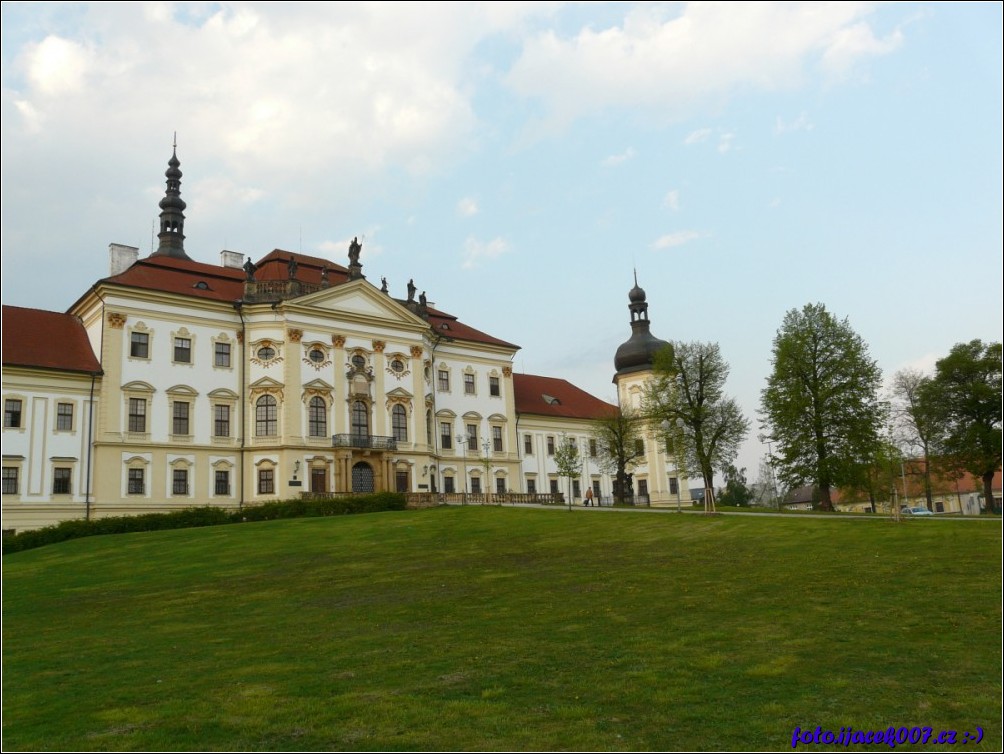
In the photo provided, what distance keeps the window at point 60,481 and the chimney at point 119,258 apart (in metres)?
16.8

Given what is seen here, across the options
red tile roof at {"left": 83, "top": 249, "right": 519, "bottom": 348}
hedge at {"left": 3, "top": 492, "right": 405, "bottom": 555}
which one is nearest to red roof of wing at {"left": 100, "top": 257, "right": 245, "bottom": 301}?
red tile roof at {"left": 83, "top": 249, "right": 519, "bottom": 348}

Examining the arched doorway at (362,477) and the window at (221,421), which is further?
the arched doorway at (362,477)

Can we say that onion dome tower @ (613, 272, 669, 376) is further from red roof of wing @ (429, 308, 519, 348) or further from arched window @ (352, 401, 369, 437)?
arched window @ (352, 401, 369, 437)

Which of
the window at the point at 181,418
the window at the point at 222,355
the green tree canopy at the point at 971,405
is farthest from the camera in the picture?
the green tree canopy at the point at 971,405

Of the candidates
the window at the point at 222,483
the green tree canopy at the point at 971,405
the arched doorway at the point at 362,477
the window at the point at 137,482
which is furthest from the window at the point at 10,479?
the green tree canopy at the point at 971,405

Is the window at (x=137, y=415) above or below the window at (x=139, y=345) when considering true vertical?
below

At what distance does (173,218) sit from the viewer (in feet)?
214

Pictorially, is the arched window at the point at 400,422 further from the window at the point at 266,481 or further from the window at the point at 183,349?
the window at the point at 183,349

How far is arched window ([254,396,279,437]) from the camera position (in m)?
51.1

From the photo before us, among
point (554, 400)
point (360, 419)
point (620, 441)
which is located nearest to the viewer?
point (360, 419)

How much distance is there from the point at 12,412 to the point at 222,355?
457 inches

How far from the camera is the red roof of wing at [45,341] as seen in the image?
150 ft

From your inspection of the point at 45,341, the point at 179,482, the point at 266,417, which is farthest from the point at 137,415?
the point at 266,417

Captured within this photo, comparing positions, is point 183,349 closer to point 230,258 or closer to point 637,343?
point 230,258
